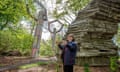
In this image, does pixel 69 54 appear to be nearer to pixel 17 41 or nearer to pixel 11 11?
pixel 11 11

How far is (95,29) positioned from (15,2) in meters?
12.5

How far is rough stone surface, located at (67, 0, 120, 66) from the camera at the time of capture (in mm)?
7754

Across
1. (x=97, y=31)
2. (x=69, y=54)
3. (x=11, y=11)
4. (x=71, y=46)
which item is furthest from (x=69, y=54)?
(x=11, y=11)

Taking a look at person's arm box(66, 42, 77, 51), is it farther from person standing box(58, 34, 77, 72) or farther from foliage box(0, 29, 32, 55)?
foliage box(0, 29, 32, 55)

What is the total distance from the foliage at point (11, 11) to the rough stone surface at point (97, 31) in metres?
11.1

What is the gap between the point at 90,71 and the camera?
7.51 m

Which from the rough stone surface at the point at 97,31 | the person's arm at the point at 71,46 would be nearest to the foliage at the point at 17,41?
the rough stone surface at the point at 97,31

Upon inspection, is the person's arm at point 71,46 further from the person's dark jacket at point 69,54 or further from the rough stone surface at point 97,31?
the rough stone surface at point 97,31

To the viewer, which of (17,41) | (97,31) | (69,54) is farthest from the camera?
(17,41)

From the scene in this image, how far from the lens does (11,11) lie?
18516 millimetres

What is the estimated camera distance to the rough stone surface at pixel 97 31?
25.4ft

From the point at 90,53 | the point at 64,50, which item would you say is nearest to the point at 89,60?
the point at 90,53

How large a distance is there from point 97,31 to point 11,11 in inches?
481

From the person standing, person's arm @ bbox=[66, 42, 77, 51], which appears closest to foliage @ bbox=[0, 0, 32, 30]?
the person standing
